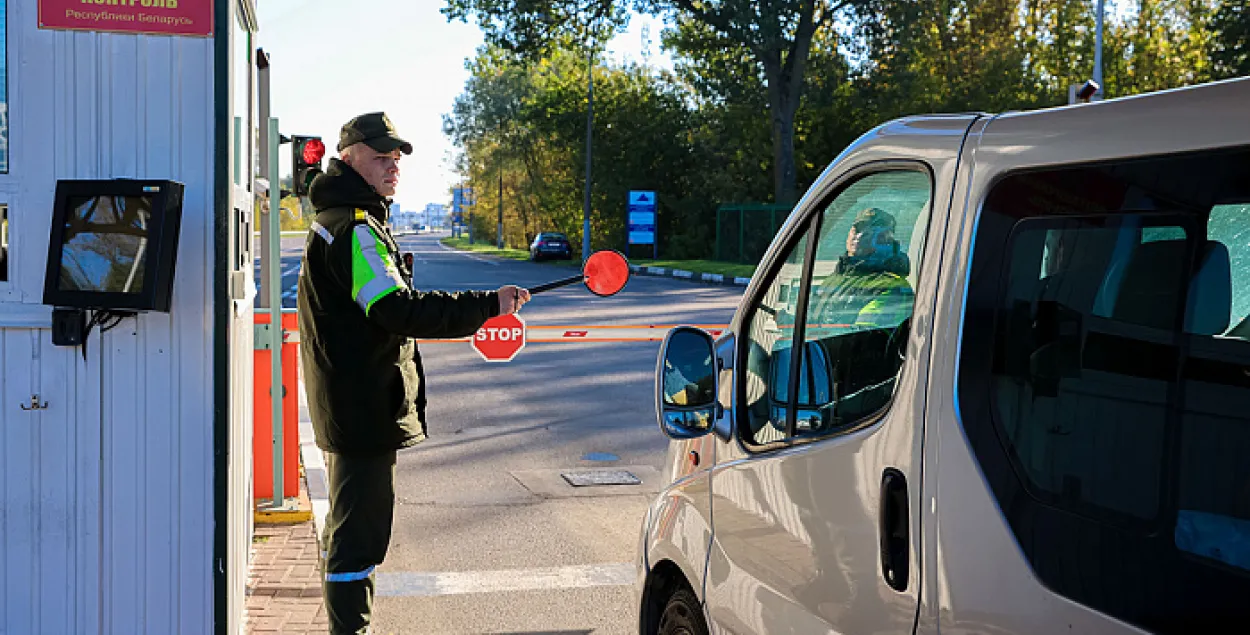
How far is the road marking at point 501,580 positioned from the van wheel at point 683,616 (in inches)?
93.7

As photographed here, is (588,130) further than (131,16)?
Yes

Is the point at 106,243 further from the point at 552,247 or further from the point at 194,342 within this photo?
the point at 552,247

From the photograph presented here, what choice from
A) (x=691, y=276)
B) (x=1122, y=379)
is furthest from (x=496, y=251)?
(x=1122, y=379)

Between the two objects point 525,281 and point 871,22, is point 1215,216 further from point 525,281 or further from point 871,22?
point 871,22

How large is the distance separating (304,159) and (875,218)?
181 inches

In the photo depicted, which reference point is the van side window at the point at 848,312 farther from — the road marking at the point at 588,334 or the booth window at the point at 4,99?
the road marking at the point at 588,334

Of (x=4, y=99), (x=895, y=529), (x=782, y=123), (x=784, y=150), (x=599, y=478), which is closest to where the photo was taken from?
(x=895, y=529)

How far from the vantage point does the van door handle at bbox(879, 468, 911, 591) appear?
2.11 metres

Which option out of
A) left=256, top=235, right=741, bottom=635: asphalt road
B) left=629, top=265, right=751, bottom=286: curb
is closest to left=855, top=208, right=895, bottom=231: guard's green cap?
left=256, top=235, right=741, bottom=635: asphalt road

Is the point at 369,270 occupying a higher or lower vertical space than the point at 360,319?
higher

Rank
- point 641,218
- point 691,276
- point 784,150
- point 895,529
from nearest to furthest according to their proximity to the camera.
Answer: point 895,529 < point 691,276 < point 784,150 < point 641,218

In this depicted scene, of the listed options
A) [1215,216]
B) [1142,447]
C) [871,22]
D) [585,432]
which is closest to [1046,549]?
[1142,447]

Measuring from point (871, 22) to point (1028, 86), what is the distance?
592 cm

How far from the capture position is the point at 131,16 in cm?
378
